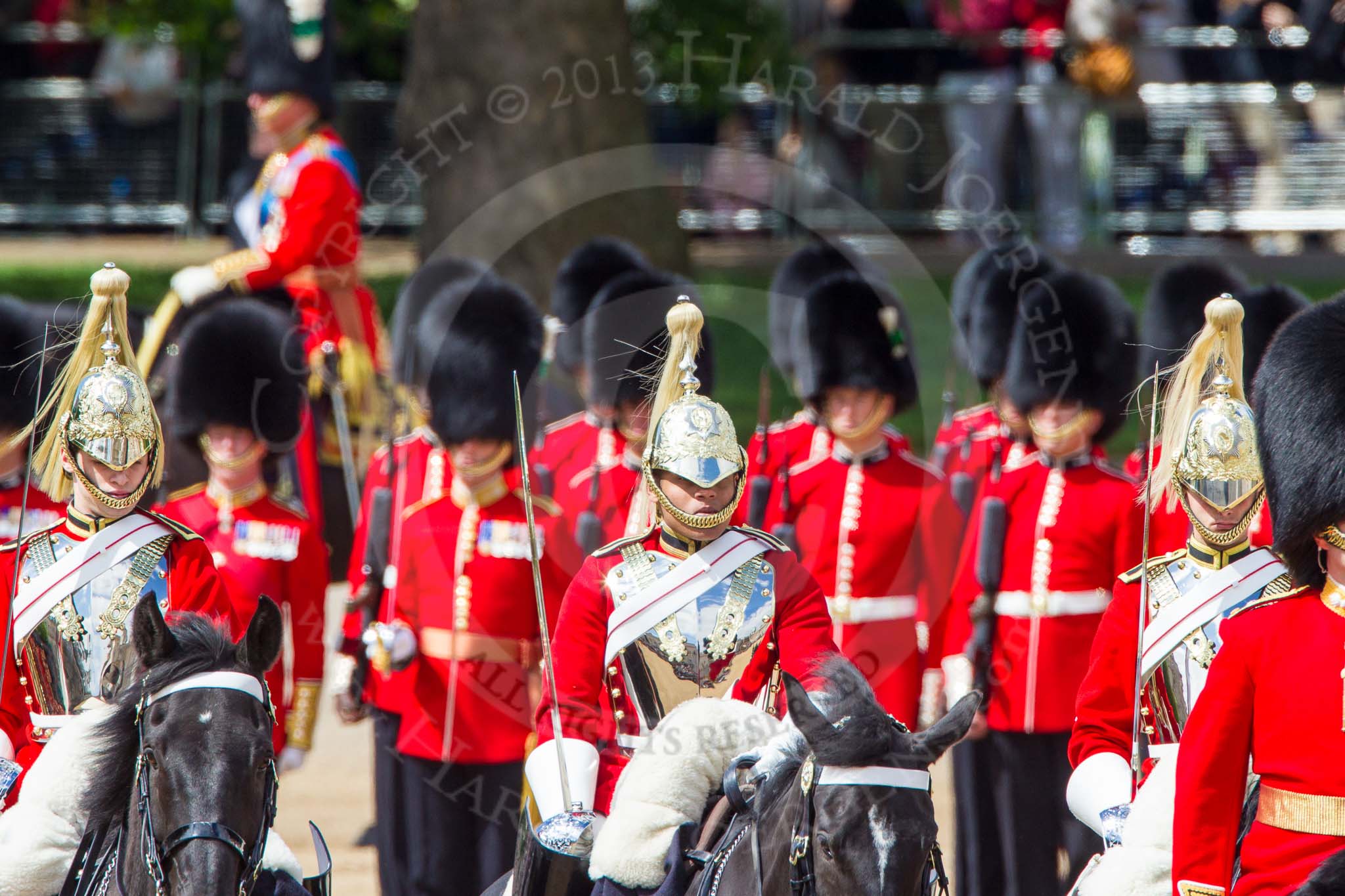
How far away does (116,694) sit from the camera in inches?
136

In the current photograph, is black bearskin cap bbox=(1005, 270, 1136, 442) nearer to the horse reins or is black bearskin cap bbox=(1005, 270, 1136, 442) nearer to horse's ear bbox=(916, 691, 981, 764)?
horse's ear bbox=(916, 691, 981, 764)

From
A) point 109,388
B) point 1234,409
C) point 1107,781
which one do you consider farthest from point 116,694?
point 1234,409

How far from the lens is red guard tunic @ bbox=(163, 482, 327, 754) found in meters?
5.29

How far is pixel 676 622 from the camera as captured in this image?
386cm

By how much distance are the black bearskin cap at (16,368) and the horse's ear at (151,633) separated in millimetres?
2214

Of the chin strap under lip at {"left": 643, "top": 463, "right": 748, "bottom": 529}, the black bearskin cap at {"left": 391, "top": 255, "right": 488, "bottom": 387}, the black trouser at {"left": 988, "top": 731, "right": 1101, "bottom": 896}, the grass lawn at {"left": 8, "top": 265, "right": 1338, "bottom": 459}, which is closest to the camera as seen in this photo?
the chin strap under lip at {"left": 643, "top": 463, "right": 748, "bottom": 529}

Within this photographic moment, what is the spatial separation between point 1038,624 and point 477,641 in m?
1.36

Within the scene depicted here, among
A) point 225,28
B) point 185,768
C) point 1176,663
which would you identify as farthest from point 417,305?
point 225,28

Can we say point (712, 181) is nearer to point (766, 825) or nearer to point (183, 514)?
point (183, 514)

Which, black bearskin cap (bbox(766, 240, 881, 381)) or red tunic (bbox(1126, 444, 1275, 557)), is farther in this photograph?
black bearskin cap (bbox(766, 240, 881, 381))

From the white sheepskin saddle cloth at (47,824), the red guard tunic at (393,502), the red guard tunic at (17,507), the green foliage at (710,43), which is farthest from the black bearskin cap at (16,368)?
the green foliage at (710,43)

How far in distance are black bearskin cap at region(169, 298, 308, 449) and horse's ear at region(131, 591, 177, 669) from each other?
2.51m

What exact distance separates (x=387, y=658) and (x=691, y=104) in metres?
6.07

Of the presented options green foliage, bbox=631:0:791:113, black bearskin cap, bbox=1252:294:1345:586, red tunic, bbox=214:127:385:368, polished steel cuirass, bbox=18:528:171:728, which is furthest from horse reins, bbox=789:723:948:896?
green foliage, bbox=631:0:791:113
